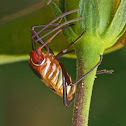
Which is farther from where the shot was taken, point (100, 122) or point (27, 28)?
point (100, 122)

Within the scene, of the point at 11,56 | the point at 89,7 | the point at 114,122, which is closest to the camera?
the point at 89,7

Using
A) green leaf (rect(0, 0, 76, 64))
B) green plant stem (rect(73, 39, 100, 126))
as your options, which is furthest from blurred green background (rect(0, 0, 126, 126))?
green plant stem (rect(73, 39, 100, 126))

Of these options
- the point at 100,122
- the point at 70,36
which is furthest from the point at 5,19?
the point at 100,122

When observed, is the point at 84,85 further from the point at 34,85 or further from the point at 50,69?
the point at 34,85

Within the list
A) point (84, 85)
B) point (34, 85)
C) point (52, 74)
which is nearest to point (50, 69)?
point (52, 74)

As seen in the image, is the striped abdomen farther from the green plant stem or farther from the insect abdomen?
the green plant stem

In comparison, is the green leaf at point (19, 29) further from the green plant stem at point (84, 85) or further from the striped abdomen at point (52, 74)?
the green plant stem at point (84, 85)

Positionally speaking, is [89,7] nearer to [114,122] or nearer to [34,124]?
[114,122]
